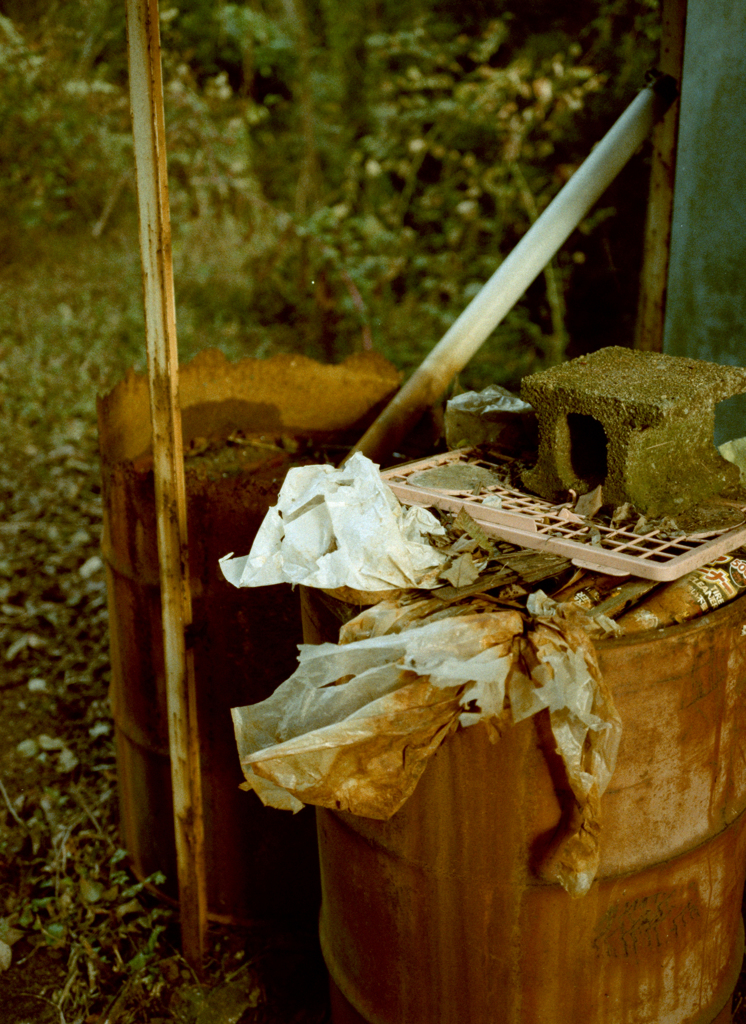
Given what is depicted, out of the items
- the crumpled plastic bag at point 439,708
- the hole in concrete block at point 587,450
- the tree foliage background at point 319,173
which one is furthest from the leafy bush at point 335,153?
the crumpled plastic bag at point 439,708

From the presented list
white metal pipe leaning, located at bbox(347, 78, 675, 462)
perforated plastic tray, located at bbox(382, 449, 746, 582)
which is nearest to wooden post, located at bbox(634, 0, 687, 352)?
white metal pipe leaning, located at bbox(347, 78, 675, 462)

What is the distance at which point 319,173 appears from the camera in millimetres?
7133

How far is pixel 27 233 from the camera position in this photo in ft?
21.5

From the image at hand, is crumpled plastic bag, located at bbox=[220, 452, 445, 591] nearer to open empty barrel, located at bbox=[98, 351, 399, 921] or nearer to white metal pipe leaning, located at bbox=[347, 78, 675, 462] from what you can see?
open empty barrel, located at bbox=[98, 351, 399, 921]

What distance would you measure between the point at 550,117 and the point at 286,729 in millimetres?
4902

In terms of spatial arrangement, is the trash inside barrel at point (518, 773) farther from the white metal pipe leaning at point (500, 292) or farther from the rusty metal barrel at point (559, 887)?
the white metal pipe leaning at point (500, 292)

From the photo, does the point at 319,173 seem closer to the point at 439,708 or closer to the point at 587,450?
the point at 587,450

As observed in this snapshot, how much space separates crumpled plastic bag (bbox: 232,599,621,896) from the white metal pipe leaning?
102cm

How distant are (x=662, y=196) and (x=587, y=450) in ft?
4.72

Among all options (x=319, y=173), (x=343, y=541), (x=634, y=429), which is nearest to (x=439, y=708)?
(x=343, y=541)

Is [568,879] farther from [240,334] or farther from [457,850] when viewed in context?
[240,334]

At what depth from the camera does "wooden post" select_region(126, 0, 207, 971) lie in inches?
71.2

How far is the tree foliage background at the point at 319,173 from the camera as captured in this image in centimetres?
536

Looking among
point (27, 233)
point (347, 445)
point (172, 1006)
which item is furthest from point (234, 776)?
point (27, 233)
